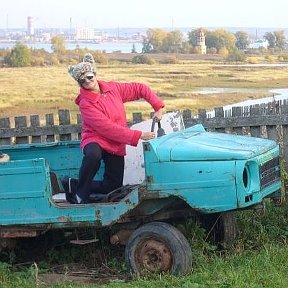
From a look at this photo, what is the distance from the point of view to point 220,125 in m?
8.81

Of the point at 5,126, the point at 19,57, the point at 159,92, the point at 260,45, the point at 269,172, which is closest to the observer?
the point at 269,172

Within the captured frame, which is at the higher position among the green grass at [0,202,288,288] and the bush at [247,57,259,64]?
the green grass at [0,202,288,288]

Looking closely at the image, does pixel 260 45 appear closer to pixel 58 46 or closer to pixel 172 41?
pixel 172 41

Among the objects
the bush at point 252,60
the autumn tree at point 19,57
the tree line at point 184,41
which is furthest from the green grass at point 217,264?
the tree line at point 184,41

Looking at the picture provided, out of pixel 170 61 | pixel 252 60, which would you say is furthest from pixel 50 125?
pixel 252 60

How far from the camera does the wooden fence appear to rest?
28.8 ft

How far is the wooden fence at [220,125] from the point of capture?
8773 mm

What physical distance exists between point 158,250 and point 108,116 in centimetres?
125

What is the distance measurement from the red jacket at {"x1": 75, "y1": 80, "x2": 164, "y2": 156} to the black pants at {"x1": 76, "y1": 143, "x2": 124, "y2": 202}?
8cm

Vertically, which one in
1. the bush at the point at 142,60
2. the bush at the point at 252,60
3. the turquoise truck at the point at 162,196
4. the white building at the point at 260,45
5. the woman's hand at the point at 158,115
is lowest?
the bush at the point at 252,60

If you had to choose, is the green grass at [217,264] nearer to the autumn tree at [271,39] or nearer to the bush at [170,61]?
the bush at [170,61]

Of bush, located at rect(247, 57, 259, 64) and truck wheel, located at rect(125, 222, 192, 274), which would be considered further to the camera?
bush, located at rect(247, 57, 259, 64)

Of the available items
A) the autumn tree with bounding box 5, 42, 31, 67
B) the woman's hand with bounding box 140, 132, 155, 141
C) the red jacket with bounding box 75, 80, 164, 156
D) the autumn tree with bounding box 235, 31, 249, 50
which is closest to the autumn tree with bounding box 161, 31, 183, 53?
the autumn tree with bounding box 235, 31, 249, 50

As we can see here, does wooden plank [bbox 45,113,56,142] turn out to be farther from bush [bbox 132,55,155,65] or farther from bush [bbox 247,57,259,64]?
bush [bbox 247,57,259,64]
